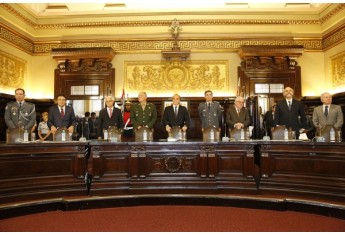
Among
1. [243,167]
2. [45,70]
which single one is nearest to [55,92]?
[45,70]

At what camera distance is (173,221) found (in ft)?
11.6

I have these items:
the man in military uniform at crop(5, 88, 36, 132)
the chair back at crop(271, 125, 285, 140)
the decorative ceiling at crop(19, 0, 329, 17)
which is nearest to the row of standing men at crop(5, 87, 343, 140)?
the man in military uniform at crop(5, 88, 36, 132)

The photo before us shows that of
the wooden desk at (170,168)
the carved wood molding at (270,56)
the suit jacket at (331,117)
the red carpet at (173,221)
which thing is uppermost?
the carved wood molding at (270,56)

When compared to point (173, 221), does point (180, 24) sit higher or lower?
higher

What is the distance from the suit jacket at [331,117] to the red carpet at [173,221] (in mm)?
1626

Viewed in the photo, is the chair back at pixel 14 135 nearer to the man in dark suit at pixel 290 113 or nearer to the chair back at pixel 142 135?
the chair back at pixel 142 135

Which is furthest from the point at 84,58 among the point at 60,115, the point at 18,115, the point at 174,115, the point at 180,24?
the point at 174,115

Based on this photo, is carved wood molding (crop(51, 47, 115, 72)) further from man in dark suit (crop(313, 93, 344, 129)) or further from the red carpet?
man in dark suit (crop(313, 93, 344, 129))

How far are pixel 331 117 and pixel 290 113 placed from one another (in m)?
0.57

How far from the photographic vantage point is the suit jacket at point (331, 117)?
478 centimetres

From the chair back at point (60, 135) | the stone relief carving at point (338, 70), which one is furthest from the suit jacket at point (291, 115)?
the stone relief carving at point (338, 70)

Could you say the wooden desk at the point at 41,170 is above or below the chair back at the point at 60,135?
below

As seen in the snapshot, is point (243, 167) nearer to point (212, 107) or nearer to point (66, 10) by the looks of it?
point (212, 107)

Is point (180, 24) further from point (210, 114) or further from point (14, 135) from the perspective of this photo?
point (14, 135)
